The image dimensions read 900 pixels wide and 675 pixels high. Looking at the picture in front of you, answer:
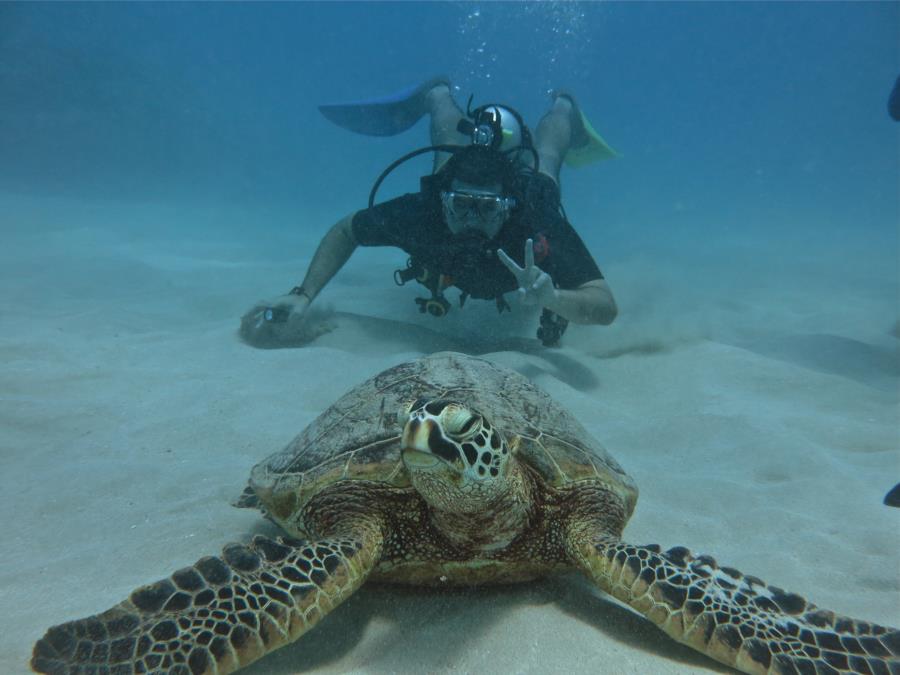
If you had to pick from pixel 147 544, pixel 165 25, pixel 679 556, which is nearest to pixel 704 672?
pixel 679 556

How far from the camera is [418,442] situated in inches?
59.0

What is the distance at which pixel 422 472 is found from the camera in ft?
5.53

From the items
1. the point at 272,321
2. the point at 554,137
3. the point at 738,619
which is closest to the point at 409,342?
the point at 272,321

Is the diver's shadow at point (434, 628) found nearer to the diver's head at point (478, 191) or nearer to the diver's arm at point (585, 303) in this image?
the diver's arm at point (585, 303)

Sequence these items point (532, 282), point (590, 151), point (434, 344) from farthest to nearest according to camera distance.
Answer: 1. point (590, 151)
2. point (434, 344)
3. point (532, 282)

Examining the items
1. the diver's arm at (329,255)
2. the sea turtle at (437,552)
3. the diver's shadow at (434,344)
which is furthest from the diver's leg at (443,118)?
the sea turtle at (437,552)

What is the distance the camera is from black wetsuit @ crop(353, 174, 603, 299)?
5.85 meters

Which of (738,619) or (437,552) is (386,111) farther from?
(738,619)

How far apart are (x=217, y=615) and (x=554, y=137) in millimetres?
9513

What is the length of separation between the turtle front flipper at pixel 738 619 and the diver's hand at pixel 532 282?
332 cm

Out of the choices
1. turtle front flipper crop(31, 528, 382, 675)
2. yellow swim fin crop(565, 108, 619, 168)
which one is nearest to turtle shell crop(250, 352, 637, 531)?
turtle front flipper crop(31, 528, 382, 675)

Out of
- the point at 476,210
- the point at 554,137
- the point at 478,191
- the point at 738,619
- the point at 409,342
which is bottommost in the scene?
the point at 409,342

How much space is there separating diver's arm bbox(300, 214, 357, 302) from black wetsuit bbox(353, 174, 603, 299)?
0.52 metres

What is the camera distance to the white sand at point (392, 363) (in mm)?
1993
